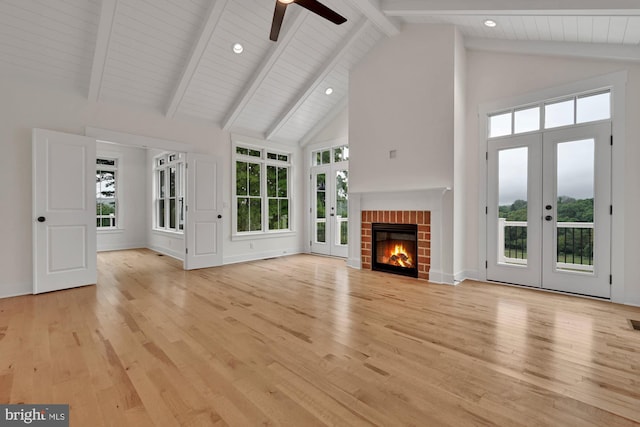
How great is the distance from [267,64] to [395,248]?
3.67 metres

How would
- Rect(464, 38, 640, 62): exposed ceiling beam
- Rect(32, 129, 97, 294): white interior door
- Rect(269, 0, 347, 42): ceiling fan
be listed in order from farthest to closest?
Rect(32, 129, 97, 294): white interior door < Rect(464, 38, 640, 62): exposed ceiling beam < Rect(269, 0, 347, 42): ceiling fan

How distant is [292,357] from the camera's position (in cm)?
218

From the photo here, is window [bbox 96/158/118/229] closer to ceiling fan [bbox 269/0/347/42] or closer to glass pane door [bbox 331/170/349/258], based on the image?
glass pane door [bbox 331/170/349/258]

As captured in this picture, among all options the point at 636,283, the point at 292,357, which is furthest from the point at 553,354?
the point at 636,283

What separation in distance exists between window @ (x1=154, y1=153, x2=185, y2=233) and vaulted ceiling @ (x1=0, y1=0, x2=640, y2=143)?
79.1 inches

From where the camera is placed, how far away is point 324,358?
216 centimetres

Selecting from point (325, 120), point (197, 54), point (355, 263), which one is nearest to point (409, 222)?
point (355, 263)

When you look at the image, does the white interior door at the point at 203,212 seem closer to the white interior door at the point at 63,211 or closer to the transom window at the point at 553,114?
the white interior door at the point at 63,211

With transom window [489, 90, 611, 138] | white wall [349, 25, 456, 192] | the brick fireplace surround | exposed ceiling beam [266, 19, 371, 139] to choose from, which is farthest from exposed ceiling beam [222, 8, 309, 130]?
transom window [489, 90, 611, 138]

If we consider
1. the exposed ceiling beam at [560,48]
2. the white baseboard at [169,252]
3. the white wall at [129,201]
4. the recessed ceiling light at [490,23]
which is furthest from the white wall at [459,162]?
the white wall at [129,201]

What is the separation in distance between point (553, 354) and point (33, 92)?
6461 mm

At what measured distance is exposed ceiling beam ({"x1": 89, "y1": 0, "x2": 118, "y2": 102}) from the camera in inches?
134

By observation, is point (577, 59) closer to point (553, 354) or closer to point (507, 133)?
point (507, 133)

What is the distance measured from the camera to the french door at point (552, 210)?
11.6ft
